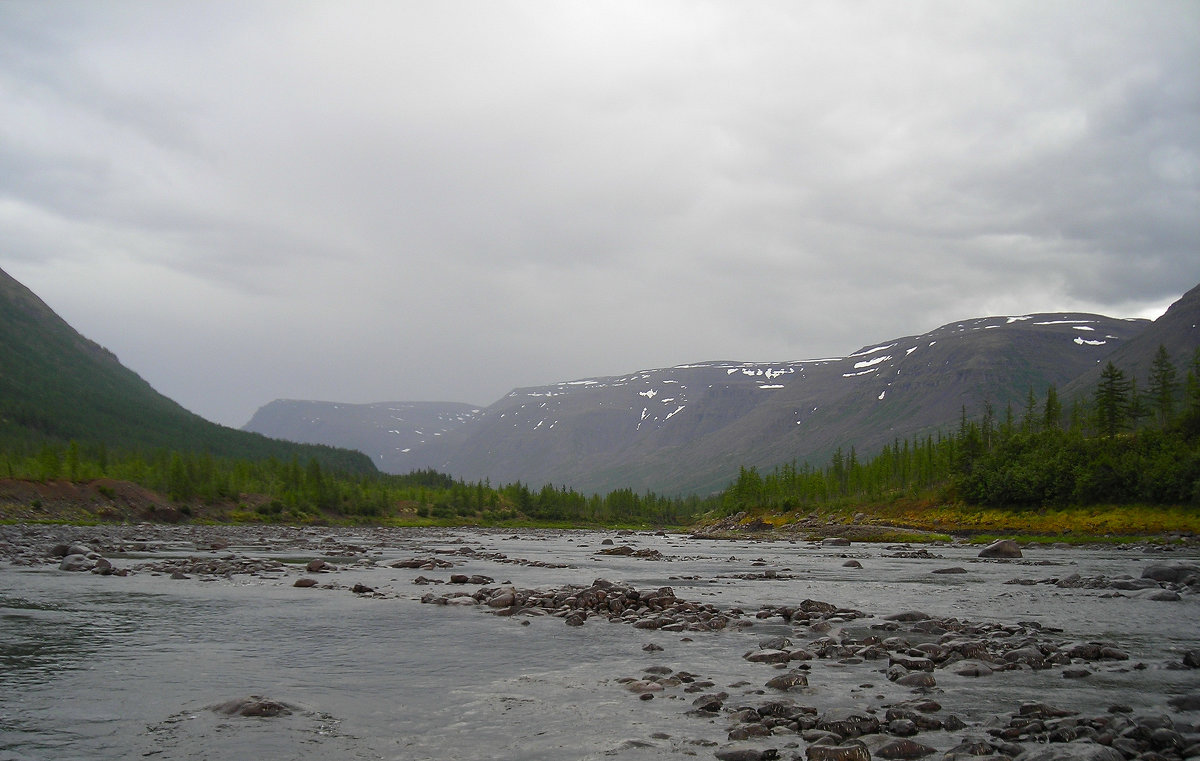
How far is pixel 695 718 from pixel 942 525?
103m

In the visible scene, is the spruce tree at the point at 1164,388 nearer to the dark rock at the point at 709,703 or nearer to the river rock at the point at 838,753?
the dark rock at the point at 709,703

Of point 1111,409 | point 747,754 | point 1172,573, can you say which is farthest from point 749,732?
point 1111,409

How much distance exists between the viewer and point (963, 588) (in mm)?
35688

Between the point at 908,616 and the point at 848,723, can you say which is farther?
the point at 908,616

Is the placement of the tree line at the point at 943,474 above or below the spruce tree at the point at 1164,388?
below

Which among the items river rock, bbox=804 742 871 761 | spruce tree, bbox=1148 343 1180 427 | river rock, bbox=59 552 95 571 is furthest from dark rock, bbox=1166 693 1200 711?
spruce tree, bbox=1148 343 1180 427

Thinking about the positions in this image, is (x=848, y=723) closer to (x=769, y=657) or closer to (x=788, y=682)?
(x=788, y=682)

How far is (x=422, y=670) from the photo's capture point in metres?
17.8

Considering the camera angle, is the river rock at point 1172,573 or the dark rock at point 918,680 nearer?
the dark rock at point 918,680

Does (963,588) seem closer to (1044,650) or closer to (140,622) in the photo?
(1044,650)

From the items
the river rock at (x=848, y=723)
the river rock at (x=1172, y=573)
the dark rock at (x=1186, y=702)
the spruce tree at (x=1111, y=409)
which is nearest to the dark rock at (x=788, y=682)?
the river rock at (x=848, y=723)

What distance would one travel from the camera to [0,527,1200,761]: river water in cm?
1238

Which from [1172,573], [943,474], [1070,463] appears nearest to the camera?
[1172,573]

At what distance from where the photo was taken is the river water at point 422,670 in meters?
12.4
